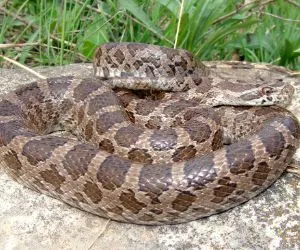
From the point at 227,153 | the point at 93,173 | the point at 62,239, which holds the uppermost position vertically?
the point at 227,153

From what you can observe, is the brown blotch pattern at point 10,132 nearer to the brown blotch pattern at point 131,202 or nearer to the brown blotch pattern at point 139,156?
the brown blotch pattern at point 139,156

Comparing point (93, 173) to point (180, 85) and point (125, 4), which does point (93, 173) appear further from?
point (125, 4)

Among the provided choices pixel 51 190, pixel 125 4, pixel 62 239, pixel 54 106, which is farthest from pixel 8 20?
pixel 62 239

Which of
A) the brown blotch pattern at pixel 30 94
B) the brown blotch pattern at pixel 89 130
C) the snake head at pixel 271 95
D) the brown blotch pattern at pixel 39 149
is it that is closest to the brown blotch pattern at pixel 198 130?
the snake head at pixel 271 95

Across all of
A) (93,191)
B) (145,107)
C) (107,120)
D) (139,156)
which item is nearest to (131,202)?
(93,191)

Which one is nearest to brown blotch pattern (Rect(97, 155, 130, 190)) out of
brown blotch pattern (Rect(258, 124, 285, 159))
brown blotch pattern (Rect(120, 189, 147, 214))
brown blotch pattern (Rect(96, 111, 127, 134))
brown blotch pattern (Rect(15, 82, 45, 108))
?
brown blotch pattern (Rect(120, 189, 147, 214))

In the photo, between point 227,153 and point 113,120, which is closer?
point 227,153

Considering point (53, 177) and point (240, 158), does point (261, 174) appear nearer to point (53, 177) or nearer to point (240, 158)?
point (240, 158)
